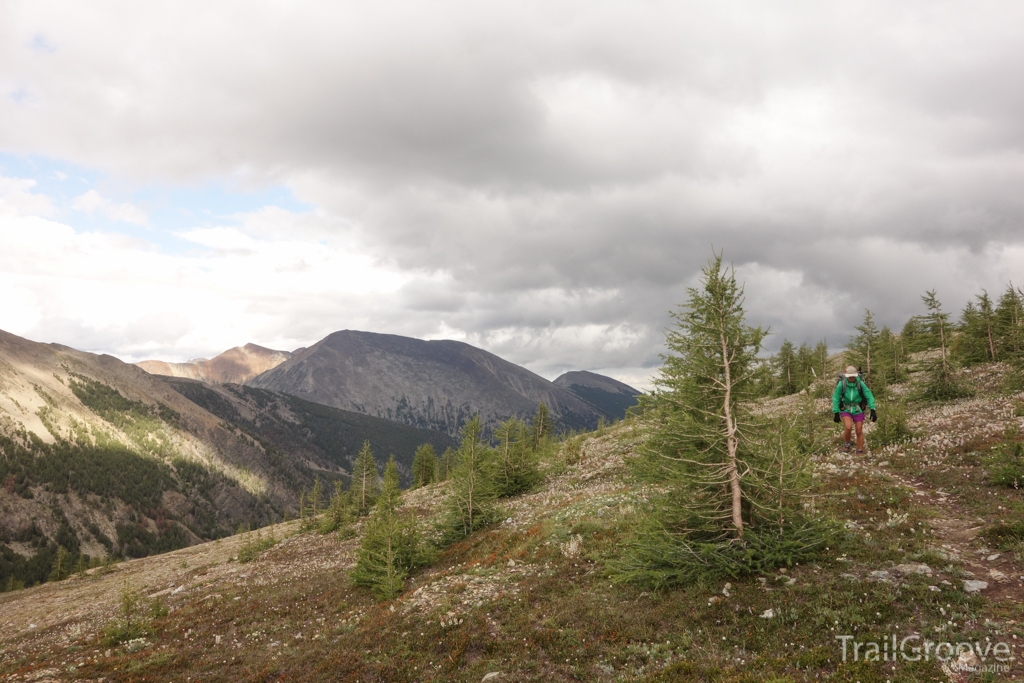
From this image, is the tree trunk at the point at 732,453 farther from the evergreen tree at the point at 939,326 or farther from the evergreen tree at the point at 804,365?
the evergreen tree at the point at 804,365

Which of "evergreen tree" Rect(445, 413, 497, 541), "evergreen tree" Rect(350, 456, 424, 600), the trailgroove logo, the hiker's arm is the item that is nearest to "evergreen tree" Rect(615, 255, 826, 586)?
the trailgroove logo

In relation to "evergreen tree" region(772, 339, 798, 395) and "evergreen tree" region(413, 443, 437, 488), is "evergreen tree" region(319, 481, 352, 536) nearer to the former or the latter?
"evergreen tree" region(413, 443, 437, 488)

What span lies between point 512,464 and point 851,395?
73.5 ft

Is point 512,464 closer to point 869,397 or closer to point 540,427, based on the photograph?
point 869,397

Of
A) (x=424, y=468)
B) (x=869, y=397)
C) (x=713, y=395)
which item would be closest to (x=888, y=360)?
(x=869, y=397)

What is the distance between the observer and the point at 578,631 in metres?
11.4

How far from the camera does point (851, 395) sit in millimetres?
19234

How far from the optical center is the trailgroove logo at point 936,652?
7273 mm

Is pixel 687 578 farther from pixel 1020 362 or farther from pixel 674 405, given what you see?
pixel 1020 362

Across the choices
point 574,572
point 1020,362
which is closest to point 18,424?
point 574,572

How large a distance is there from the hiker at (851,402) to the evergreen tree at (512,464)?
2042 cm

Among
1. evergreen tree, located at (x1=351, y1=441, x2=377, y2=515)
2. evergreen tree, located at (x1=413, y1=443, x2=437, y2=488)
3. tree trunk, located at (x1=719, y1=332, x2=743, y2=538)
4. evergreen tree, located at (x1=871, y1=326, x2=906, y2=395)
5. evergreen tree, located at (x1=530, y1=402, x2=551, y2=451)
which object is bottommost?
evergreen tree, located at (x1=413, y1=443, x2=437, y2=488)

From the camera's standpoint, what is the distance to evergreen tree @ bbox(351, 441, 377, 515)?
45.8 metres

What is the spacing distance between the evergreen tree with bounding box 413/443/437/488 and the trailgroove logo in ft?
213
